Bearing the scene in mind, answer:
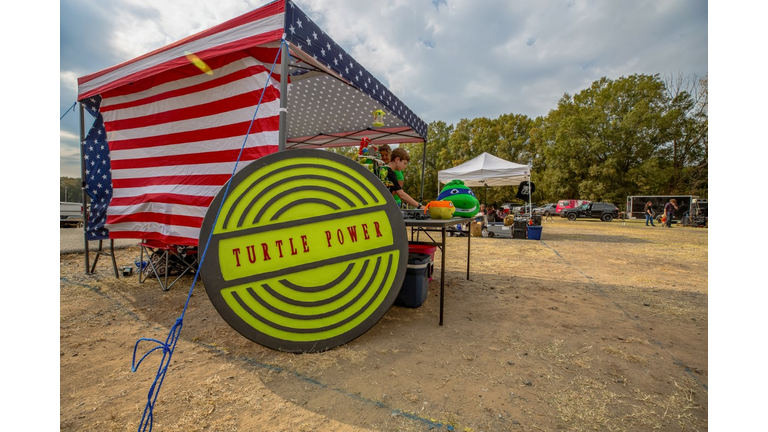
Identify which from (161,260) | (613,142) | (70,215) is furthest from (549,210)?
(70,215)

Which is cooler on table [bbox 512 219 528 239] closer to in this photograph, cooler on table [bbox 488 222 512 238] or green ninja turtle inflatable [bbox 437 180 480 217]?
cooler on table [bbox 488 222 512 238]

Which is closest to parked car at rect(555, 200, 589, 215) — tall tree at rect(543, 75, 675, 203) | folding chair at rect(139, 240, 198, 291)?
tall tree at rect(543, 75, 675, 203)

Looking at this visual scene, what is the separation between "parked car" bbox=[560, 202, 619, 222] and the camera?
23047 millimetres

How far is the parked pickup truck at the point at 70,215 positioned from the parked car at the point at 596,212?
29702 mm

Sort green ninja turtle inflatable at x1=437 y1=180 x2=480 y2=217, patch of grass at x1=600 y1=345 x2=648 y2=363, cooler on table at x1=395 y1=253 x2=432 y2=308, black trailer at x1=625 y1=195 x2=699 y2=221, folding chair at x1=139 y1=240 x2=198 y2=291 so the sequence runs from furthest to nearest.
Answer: black trailer at x1=625 y1=195 x2=699 y2=221, folding chair at x1=139 y1=240 x2=198 y2=291, green ninja turtle inflatable at x1=437 y1=180 x2=480 y2=217, cooler on table at x1=395 y1=253 x2=432 y2=308, patch of grass at x1=600 y1=345 x2=648 y2=363

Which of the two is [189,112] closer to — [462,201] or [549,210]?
[462,201]

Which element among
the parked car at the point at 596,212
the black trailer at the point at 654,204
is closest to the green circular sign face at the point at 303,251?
the parked car at the point at 596,212

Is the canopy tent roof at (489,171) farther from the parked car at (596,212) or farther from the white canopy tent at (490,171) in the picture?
the parked car at (596,212)

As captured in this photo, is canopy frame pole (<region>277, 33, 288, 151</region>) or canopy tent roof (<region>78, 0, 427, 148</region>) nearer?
canopy frame pole (<region>277, 33, 288, 151</region>)

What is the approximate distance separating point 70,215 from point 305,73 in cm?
1600

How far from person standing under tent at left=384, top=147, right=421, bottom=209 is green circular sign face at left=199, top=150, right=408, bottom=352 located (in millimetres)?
957

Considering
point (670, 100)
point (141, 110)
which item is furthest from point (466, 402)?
point (670, 100)

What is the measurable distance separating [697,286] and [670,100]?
3290 centimetres

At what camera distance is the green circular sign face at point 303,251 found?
6.48ft
